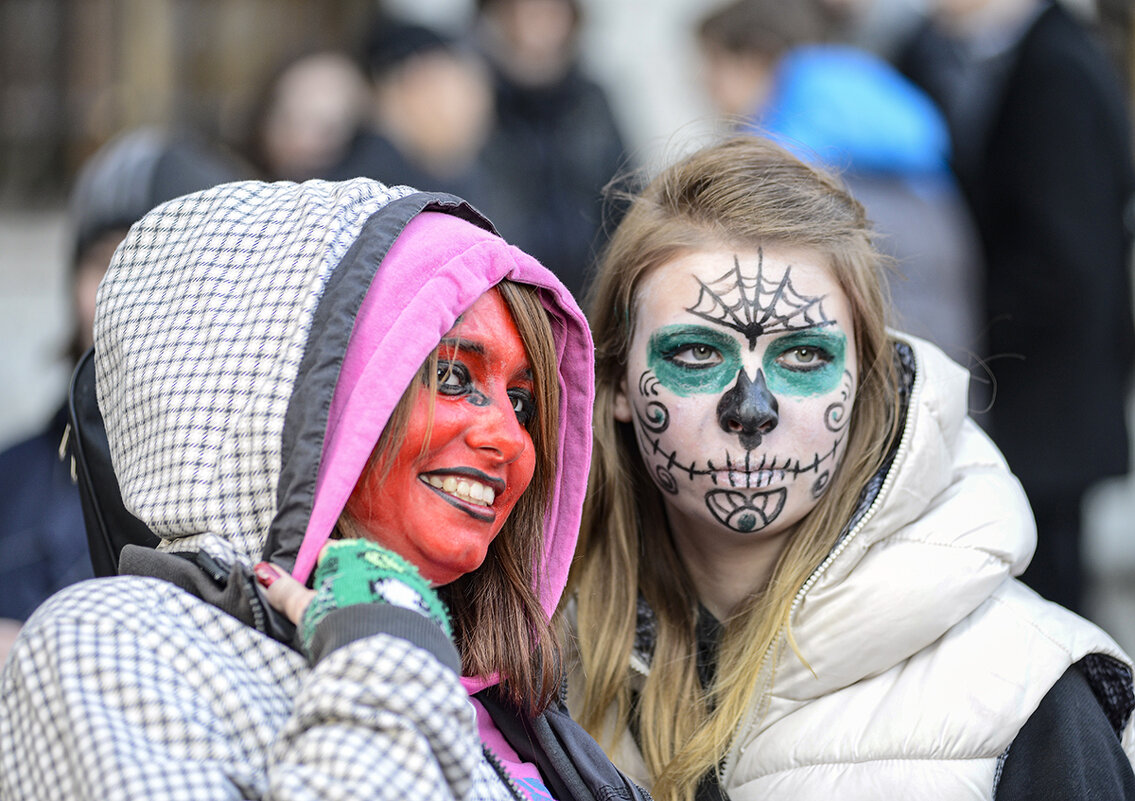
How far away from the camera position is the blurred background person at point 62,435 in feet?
9.96

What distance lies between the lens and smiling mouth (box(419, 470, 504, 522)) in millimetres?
1799

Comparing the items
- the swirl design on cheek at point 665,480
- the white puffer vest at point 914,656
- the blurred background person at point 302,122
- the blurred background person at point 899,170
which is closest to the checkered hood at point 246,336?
the swirl design on cheek at point 665,480

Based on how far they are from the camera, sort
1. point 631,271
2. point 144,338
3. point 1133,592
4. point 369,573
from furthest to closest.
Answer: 1. point 1133,592
2. point 631,271
3. point 144,338
4. point 369,573

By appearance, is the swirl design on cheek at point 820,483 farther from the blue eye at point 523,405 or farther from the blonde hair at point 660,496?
the blue eye at point 523,405

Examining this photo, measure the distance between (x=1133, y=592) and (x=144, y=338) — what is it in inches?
204

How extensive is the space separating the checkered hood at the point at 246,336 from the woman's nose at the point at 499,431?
148 millimetres

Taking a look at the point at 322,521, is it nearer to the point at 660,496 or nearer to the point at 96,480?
the point at 96,480

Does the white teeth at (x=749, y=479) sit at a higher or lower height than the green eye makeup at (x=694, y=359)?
lower

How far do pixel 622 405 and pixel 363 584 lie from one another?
38.4 inches

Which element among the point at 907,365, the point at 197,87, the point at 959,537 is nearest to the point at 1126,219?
the point at 907,365

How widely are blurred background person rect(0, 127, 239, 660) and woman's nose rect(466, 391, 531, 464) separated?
1.30 m

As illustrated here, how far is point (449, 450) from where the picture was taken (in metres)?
1.80

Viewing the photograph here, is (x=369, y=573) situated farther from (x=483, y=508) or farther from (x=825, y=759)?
(x=825, y=759)

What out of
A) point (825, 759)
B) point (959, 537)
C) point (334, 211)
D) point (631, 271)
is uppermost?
point (334, 211)
